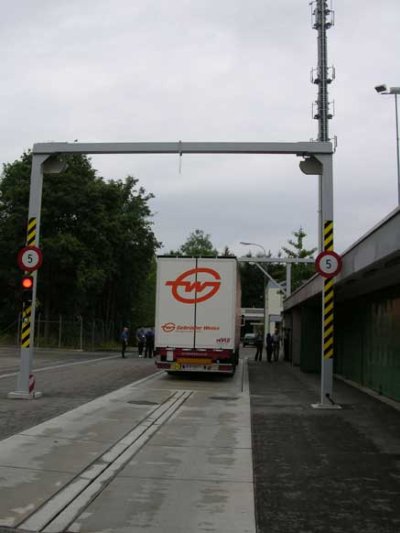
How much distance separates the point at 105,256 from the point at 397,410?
3208 centimetres

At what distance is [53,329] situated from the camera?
140 ft

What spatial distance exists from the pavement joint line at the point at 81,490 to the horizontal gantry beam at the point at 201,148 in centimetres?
652

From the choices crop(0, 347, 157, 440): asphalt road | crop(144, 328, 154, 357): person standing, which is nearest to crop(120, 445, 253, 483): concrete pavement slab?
crop(0, 347, 157, 440): asphalt road

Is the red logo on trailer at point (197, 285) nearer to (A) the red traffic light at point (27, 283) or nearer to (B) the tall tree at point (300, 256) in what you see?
(A) the red traffic light at point (27, 283)

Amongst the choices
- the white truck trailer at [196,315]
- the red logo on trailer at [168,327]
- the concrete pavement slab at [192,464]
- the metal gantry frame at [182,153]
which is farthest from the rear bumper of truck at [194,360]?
the concrete pavement slab at [192,464]

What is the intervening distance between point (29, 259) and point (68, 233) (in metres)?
28.9

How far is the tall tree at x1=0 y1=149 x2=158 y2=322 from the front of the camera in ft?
132

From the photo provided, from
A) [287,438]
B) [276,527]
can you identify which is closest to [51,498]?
[276,527]

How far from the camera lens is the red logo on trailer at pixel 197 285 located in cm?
1858

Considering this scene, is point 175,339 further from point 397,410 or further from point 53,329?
point 53,329

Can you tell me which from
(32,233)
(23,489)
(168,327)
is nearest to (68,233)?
(168,327)

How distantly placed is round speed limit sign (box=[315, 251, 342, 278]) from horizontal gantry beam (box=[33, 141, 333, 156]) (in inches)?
93.3

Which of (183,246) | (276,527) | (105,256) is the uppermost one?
(183,246)

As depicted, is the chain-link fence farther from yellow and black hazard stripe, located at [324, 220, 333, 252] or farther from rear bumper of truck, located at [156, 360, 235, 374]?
yellow and black hazard stripe, located at [324, 220, 333, 252]
